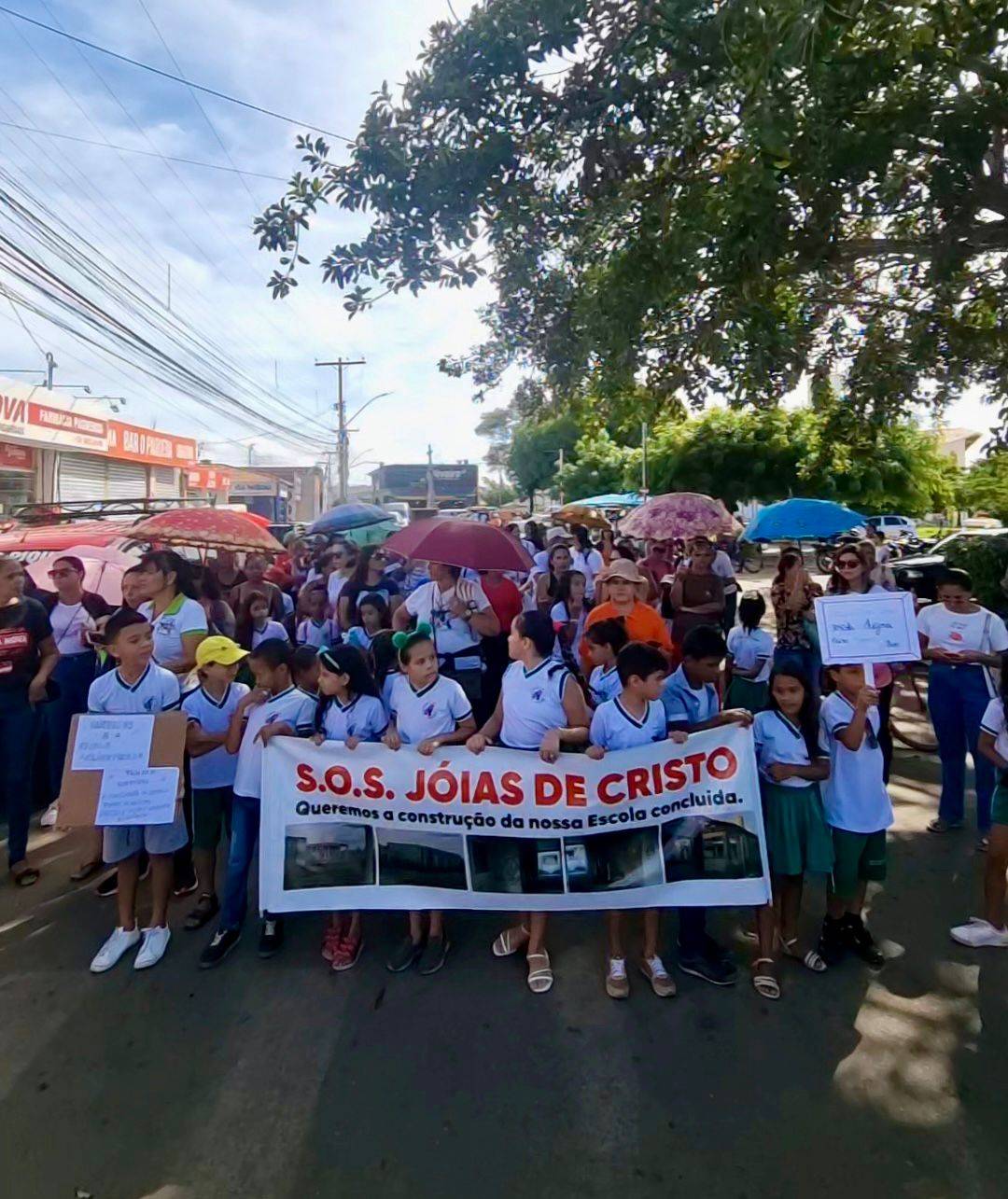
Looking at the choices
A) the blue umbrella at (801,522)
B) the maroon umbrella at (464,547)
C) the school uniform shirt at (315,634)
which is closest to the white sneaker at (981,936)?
the maroon umbrella at (464,547)

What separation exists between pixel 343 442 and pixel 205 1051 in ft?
135

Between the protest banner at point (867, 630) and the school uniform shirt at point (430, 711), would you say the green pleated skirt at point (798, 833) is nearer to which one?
the protest banner at point (867, 630)

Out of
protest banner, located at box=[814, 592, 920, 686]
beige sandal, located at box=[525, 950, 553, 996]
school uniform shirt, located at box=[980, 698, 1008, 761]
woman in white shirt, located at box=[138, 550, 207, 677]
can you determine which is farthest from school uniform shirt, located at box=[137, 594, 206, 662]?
school uniform shirt, located at box=[980, 698, 1008, 761]

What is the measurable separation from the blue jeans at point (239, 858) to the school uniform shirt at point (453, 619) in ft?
6.31

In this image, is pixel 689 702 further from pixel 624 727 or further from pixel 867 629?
pixel 867 629

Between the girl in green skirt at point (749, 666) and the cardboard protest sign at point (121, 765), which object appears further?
the girl in green skirt at point (749, 666)

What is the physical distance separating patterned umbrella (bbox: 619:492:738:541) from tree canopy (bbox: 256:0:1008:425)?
5.21ft

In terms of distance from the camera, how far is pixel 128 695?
3723mm

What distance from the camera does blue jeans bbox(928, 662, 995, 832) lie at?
466 cm

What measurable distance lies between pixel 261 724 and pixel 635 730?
5.97 ft

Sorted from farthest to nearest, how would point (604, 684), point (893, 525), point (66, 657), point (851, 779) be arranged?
point (893, 525) → point (66, 657) → point (604, 684) → point (851, 779)

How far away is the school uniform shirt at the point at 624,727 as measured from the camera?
3.55 meters

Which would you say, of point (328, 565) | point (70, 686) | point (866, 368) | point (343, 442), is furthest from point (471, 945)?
point (343, 442)

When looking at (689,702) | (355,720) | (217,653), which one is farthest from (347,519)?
(689,702)
